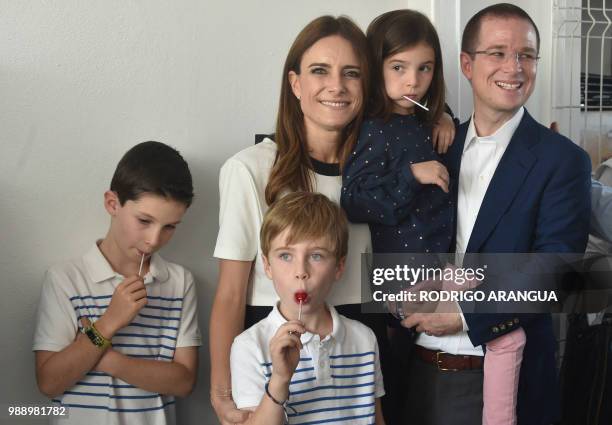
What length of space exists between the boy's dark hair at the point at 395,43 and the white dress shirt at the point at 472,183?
159mm

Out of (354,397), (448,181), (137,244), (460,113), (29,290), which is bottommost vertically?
(354,397)

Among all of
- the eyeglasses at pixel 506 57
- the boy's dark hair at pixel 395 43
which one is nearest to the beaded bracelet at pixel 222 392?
the boy's dark hair at pixel 395 43

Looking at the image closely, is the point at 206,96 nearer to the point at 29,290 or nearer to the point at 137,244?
the point at 137,244

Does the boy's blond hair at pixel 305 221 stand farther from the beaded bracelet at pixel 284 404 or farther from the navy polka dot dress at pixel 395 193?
the beaded bracelet at pixel 284 404

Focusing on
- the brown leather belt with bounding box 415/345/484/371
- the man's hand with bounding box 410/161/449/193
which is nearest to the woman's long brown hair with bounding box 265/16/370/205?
the man's hand with bounding box 410/161/449/193

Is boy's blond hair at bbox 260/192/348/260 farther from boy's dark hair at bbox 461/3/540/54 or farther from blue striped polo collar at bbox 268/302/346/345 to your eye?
boy's dark hair at bbox 461/3/540/54

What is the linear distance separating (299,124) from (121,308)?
0.60 metres

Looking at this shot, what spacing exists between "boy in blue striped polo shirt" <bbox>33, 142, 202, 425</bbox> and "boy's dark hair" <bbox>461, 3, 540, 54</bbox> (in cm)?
78

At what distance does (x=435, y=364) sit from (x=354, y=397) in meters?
0.30

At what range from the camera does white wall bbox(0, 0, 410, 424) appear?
5.64ft

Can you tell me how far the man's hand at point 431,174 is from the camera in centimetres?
160

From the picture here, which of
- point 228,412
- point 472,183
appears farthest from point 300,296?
point 472,183

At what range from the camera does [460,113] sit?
7.38ft

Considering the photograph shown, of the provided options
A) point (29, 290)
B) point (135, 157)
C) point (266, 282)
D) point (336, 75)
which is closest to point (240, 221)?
point (266, 282)
